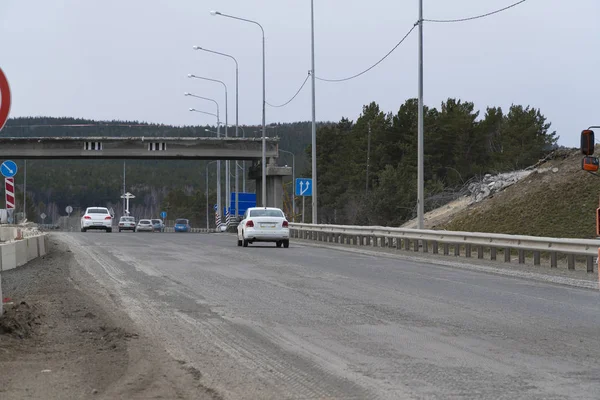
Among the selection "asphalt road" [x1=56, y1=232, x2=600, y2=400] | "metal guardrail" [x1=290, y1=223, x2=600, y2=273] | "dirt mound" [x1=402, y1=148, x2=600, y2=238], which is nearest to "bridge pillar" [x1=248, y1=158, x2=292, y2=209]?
"dirt mound" [x1=402, y1=148, x2=600, y2=238]

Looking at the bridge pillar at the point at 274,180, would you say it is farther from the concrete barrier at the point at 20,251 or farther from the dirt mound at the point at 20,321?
the dirt mound at the point at 20,321

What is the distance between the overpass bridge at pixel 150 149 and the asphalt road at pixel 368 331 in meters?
48.9

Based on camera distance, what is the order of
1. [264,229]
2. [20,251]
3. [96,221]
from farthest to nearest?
[96,221] → [264,229] → [20,251]

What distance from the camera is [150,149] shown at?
227 feet

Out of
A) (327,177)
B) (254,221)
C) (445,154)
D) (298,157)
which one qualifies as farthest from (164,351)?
(298,157)

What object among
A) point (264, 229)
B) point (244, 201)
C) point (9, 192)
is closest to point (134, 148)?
point (244, 201)

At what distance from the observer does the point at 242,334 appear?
1049 cm

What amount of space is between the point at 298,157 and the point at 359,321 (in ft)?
507

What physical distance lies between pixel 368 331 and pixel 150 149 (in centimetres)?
5961

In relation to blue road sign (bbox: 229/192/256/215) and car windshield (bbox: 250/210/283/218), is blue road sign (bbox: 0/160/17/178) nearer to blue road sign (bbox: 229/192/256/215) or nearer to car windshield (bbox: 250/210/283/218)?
car windshield (bbox: 250/210/283/218)

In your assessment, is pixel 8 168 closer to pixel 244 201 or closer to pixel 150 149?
pixel 150 149

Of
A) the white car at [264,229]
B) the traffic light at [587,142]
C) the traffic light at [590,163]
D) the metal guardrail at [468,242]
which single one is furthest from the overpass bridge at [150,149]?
the traffic light at [590,163]

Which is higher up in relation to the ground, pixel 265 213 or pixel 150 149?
pixel 150 149

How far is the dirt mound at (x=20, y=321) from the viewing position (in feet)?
31.8
